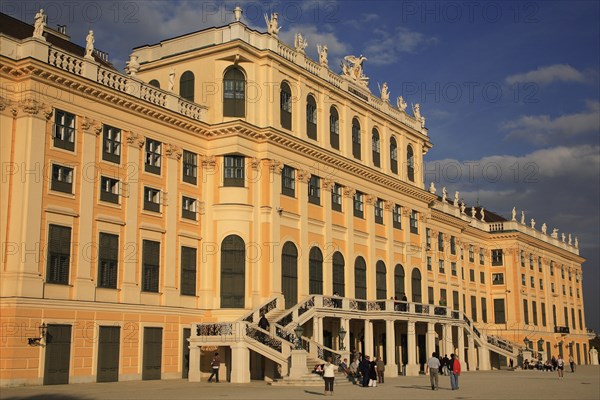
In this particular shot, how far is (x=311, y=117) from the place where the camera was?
50.6 m

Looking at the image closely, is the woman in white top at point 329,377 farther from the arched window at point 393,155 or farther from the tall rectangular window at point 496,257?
the tall rectangular window at point 496,257

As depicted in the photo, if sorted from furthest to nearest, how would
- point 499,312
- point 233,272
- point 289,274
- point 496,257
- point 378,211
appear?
point 496,257
point 499,312
point 378,211
point 289,274
point 233,272

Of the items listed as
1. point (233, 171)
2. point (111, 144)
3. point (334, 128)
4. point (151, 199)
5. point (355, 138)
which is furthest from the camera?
point (355, 138)

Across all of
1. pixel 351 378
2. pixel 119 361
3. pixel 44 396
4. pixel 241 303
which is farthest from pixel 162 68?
pixel 44 396

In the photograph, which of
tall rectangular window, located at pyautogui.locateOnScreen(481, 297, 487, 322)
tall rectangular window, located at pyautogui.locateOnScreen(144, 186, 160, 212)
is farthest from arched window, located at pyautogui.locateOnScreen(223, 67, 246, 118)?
tall rectangular window, located at pyautogui.locateOnScreen(481, 297, 487, 322)

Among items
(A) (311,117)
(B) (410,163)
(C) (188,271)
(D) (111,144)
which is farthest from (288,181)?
A: (B) (410,163)

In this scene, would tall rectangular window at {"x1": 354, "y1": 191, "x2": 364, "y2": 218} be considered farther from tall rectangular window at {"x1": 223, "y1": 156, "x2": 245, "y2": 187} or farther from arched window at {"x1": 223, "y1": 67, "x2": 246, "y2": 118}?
arched window at {"x1": 223, "y1": 67, "x2": 246, "y2": 118}

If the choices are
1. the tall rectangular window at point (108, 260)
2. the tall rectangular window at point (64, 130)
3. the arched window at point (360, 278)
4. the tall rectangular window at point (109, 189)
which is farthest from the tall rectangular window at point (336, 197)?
the tall rectangular window at point (64, 130)

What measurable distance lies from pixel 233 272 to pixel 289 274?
4108mm

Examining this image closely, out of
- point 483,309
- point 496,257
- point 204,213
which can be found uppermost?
point 496,257

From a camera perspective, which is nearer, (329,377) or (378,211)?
(329,377)

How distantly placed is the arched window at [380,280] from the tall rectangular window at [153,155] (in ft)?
66.8

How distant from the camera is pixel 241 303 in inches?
1711

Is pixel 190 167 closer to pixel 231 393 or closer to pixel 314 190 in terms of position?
pixel 314 190
